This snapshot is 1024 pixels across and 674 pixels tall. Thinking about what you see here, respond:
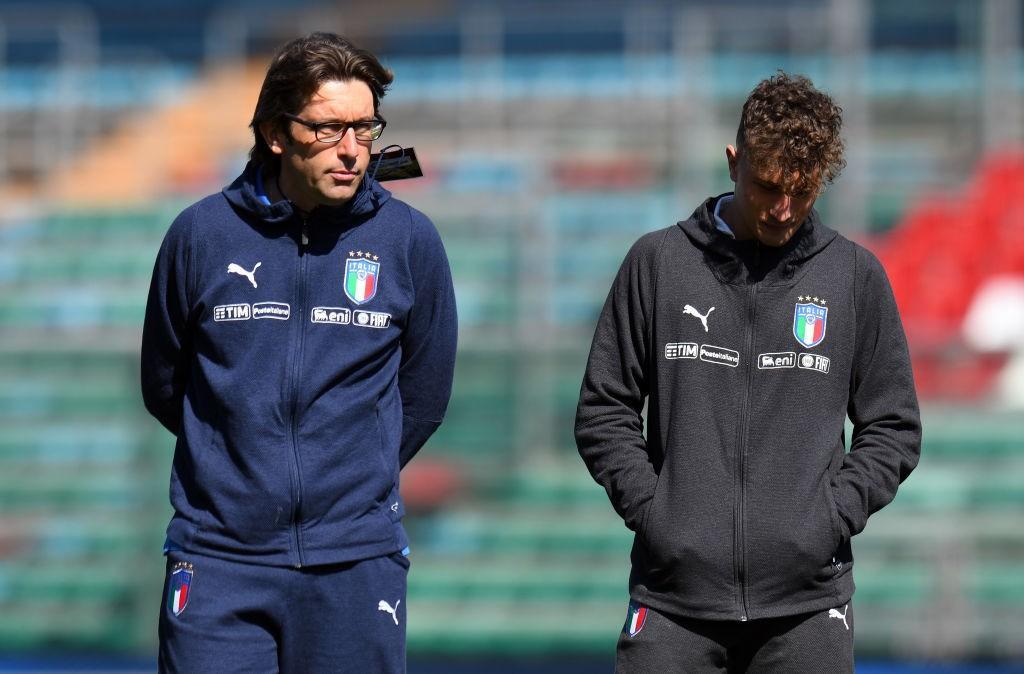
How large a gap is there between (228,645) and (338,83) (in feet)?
2.98

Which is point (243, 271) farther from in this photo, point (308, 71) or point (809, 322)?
point (809, 322)

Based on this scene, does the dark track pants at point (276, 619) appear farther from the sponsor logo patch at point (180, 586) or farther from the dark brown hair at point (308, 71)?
the dark brown hair at point (308, 71)

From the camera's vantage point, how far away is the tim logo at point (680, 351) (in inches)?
89.5

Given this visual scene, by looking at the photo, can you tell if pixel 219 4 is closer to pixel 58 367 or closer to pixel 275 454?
pixel 58 367

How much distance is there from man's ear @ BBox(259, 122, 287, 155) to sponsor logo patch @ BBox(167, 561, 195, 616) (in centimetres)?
69

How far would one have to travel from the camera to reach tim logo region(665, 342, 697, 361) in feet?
7.46

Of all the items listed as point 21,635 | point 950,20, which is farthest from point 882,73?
point 21,635

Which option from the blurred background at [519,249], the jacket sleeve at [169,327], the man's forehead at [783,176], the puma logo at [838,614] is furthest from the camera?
the blurred background at [519,249]

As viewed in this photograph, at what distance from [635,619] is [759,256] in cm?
62

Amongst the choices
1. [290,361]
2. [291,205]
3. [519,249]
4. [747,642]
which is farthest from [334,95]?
[519,249]

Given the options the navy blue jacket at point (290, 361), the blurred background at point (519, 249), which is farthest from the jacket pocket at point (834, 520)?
A: the blurred background at point (519, 249)

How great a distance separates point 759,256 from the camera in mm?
2305

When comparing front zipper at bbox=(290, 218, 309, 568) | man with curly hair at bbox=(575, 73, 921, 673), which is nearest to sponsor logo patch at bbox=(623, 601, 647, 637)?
man with curly hair at bbox=(575, 73, 921, 673)

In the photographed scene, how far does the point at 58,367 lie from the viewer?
5320 millimetres
